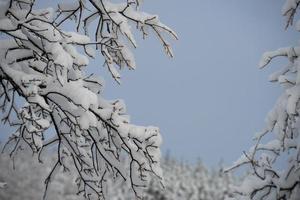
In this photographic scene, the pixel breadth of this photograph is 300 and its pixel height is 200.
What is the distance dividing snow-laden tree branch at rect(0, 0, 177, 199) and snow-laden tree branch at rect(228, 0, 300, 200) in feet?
3.71

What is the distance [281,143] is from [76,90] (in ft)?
6.61

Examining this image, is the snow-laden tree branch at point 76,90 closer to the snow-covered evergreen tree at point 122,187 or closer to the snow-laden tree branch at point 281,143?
the snow-laden tree branch at point 281,143

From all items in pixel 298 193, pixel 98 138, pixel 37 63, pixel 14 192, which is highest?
pixel 14 192

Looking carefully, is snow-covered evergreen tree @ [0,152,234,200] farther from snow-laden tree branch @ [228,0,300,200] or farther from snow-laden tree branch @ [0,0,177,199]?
snow-laden tree branch @ [0,0,177,199]

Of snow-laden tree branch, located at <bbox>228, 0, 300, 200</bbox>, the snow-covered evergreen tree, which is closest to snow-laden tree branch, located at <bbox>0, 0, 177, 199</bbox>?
snow-laden tree branch, located at <bbox>228, 0, 300, 200</bbox>

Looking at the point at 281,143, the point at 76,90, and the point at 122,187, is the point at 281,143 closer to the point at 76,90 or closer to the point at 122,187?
the point at 76,90

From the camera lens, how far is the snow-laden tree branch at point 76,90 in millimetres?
2932

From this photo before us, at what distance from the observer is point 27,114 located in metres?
3.01

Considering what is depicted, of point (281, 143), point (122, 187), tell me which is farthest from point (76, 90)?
point (122, 187)

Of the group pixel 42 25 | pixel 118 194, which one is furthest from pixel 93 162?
pixel 118 194

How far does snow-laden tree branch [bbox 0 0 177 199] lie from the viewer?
2.93 m

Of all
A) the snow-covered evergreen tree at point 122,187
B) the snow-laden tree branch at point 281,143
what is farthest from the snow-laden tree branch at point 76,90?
the snow-covered evergreen tree at point 122,187

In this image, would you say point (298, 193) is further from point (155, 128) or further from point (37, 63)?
point (37, 63)

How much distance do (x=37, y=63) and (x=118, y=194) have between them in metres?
47.6
